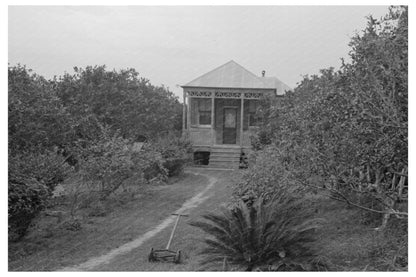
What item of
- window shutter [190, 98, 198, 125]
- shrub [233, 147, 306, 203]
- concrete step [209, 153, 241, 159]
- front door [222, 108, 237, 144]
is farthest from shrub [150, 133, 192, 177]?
shrub [233, 147, 306, 203]

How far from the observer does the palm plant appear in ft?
20.1

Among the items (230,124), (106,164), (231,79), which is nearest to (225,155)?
(230,124)

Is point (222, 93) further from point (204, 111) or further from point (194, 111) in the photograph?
point (194, 111)

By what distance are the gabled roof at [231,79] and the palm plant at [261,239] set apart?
1775cm

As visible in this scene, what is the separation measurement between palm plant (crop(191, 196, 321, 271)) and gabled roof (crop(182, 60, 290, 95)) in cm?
1775

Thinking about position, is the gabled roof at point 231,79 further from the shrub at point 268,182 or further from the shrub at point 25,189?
the shrub at point 25,189

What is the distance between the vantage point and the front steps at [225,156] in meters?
22.7

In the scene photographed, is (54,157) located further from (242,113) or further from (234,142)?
(234,142)

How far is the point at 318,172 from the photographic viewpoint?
7.04 meters

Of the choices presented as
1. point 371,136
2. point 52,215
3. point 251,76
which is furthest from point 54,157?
point 251,76

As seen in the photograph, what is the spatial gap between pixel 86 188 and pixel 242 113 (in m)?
12.3

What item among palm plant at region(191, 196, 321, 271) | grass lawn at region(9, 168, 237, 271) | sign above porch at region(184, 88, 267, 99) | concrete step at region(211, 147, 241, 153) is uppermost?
sign above porch at region(184, 88, 267, 99)

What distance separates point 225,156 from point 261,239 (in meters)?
17.2

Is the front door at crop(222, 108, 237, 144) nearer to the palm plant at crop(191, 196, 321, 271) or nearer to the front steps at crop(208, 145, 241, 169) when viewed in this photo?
the front steps at crop(208, 145, 241, 169)
